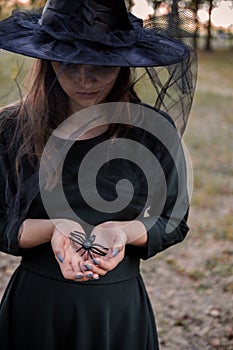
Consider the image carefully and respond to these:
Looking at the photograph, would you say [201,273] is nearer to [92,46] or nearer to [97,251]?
[97,251]

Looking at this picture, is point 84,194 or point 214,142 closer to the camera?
point 84,194

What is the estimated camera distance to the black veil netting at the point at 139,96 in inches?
72.6

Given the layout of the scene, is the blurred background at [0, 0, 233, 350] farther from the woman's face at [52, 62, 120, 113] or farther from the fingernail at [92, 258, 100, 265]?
the fingernail at [92, 258, 100, 265]

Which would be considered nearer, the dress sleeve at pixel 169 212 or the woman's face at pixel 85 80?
the woman's face at pixel 85 80

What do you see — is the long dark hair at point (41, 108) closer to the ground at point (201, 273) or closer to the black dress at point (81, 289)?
the black dress at point (81, 289)

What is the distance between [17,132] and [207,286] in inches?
115

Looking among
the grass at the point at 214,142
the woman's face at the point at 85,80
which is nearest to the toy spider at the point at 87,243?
the woman's face at the point at 85,80

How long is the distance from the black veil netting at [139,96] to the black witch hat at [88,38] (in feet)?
0.26

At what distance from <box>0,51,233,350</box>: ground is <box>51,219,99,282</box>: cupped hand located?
6.90 feet

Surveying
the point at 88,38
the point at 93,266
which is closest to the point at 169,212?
the point at 93,266

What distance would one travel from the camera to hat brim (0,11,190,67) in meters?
1.63

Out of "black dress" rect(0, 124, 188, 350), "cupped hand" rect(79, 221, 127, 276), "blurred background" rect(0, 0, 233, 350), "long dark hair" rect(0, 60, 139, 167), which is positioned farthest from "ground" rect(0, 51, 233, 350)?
"long dark hair" rect(0, 60, 139, 167)

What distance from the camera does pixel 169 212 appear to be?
→ 1967 mm

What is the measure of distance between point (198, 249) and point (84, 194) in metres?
3.42
